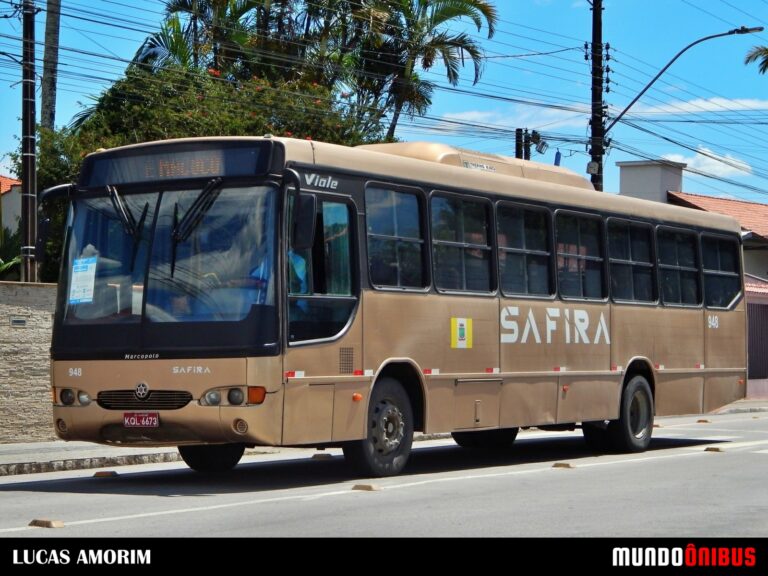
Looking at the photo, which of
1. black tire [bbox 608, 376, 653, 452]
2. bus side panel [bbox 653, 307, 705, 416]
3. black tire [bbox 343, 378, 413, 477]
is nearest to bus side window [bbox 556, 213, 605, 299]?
black tire [bbox 608, 376, 653, 452]

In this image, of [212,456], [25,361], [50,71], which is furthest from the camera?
[50,71]

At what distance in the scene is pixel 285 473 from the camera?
15.5m

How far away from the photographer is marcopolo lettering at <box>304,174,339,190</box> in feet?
43.6

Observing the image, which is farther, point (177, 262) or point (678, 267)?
point (678, 267)

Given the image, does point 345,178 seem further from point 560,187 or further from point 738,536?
point 738,536

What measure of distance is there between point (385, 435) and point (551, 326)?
11.8 ft

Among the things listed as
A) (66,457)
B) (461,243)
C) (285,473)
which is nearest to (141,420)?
(285,473)

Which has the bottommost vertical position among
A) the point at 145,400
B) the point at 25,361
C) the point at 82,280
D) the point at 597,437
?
→ the point at 597,437

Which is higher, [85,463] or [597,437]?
[597,437]

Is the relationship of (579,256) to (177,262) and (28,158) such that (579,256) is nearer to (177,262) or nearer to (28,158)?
(177,262)

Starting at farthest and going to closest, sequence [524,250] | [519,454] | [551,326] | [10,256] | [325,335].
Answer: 1. [10,256]
2. [519,454]
3. [551,326]
4. [524,250]
5. [325,335]

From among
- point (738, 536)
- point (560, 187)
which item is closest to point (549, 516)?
point (738, 536)

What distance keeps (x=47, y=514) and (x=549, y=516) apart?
4070 millimetres
